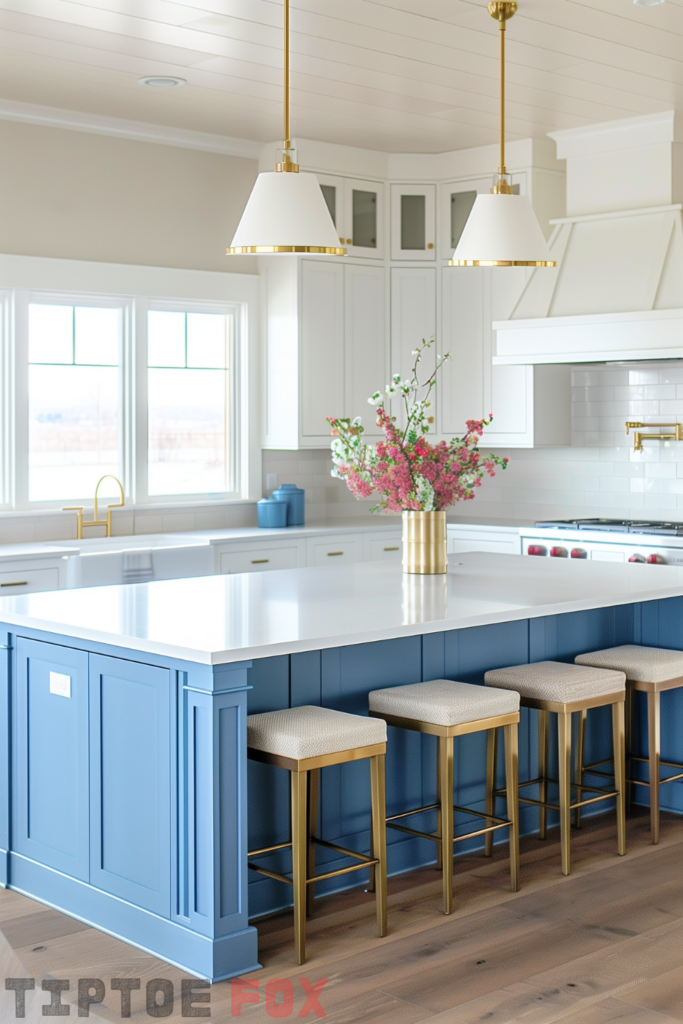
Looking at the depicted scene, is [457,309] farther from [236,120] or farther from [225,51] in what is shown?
[225,51]

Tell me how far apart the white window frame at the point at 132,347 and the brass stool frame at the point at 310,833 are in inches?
114

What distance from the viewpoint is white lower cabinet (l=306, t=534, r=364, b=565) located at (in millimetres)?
6383

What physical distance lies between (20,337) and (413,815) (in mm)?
3243

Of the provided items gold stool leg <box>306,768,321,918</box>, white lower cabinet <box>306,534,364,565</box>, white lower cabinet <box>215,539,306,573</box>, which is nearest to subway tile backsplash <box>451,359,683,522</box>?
white lower cabinet <box>306,534,364,565</box>

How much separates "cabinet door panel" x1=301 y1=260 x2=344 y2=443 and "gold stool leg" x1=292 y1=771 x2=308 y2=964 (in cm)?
366

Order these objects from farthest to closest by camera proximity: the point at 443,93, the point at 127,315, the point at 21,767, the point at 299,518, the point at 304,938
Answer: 1. the point at 299,518
2. the point at 127,315
3. the point at 443,93
4. the point at 21,767
5. the point at 304,938

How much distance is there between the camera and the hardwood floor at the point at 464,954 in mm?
2910

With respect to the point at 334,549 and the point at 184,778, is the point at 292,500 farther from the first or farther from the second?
the point at 184,778

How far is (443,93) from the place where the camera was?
5477mm

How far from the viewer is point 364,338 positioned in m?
6.85

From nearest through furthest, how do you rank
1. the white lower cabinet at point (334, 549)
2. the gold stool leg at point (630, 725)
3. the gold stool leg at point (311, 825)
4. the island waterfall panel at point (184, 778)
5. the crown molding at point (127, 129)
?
the island waterfall panel at point (184, 778), the gold stool leg at point (311, 825), the gold stool leg at point (630, 725), the crown molding at point (127, 129), the white lower cabinet at point (334, 549)

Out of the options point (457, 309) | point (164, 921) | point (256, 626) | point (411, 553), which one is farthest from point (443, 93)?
point (164, 921)

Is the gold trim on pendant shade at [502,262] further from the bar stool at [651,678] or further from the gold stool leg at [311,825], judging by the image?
the gold stool leg at [311,825]

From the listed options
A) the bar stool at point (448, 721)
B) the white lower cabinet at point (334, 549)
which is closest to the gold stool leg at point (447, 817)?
the bar stool at point (448, 721)
